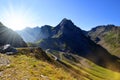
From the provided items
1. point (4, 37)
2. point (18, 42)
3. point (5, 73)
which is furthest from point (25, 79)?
point (18, 42)

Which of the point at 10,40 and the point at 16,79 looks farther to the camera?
the point at 10,40

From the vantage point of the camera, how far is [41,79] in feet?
46.3

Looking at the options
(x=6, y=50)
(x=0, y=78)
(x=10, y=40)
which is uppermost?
(x=10, y=40)

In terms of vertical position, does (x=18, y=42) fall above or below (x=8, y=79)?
above

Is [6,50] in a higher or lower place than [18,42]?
lower

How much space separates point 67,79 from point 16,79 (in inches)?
145

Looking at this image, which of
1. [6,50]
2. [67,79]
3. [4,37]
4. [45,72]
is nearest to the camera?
[67,79]

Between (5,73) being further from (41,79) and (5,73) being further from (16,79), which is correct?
(41,79)

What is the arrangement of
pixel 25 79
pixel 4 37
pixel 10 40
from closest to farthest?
pixel 25 79 < pixel 4 37 < pixel 10 40

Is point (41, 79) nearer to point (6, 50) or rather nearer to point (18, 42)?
point (6, 50)

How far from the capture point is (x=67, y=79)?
1505 cm

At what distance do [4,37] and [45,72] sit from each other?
45505mm

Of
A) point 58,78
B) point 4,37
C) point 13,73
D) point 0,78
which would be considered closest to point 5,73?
point 13,73

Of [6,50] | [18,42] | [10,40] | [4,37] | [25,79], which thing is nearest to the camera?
[25,79]
